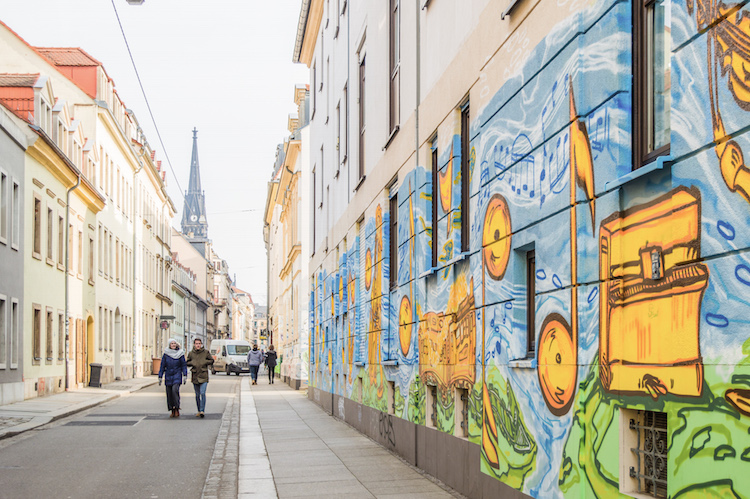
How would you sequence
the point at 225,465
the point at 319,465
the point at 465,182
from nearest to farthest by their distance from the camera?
the point at 465,182, the point at 319,465, the point at 225,465

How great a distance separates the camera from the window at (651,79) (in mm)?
4965

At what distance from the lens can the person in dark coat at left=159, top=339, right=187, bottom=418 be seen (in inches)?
790

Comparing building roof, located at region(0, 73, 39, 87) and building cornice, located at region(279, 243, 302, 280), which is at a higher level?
building roof, located at region(0, 73, 39, 87)

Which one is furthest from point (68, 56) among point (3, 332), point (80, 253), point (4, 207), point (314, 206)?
point (3, 332)

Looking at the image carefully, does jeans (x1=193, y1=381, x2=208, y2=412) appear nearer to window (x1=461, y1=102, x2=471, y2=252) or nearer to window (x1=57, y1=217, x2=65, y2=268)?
window (x1=461, y1=102, x2=471, y2=252)

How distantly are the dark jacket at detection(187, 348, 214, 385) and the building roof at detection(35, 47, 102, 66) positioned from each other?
23824 mm

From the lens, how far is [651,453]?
16.1ft

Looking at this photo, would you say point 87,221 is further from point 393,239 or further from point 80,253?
point 393,239

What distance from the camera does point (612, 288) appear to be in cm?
532

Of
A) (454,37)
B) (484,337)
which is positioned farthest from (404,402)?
(454,37)

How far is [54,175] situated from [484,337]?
24493mm

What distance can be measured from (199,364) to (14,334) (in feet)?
23.8

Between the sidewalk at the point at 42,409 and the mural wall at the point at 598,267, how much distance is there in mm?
9906

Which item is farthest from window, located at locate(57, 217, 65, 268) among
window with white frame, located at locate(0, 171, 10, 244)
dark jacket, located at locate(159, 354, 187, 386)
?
dark jacket, located at locate(159, 354, 187, 386)
